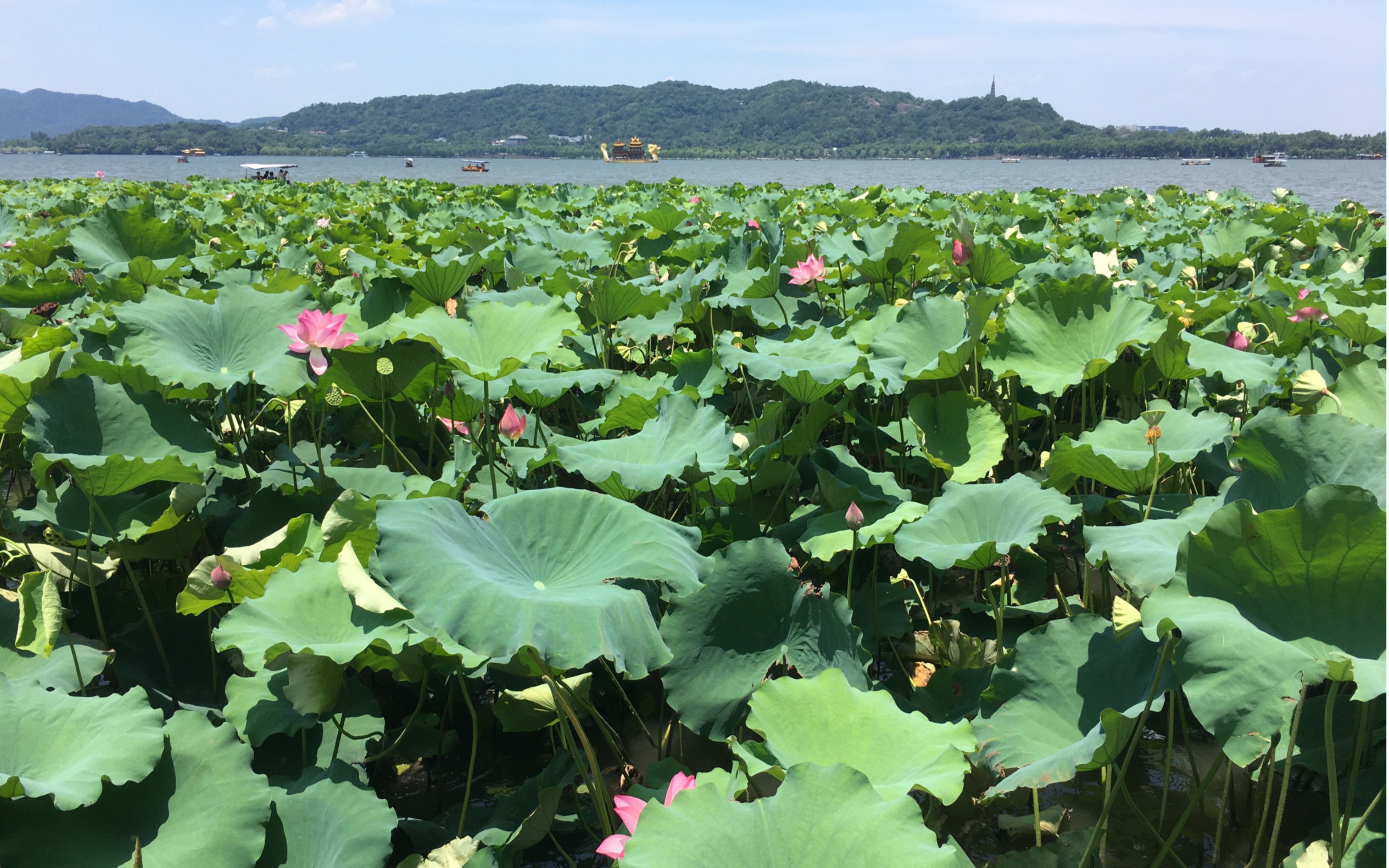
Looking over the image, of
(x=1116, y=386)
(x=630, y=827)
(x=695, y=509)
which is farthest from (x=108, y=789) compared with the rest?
(x=1116, y=386)

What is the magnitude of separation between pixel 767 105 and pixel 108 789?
394 ft

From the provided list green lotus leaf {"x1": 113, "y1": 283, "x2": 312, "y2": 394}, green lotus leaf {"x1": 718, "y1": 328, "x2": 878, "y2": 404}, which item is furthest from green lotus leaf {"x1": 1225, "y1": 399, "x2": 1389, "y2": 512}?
green lotus leaf {"x1": 113, "y1": 283, "x2": 312, "y2": 394}

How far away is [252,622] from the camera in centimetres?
129

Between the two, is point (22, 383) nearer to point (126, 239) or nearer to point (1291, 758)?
point (126, 239)

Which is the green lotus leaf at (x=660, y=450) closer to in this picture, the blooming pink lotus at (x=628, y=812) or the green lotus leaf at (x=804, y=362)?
the green lotus leaf at (x=804, y=362)

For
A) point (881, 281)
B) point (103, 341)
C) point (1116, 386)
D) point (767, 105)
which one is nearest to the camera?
point (103, 341)

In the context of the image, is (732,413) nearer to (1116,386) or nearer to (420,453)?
(420,453)

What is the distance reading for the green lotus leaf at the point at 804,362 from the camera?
69.5 inches

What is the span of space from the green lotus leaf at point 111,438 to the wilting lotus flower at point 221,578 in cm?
31

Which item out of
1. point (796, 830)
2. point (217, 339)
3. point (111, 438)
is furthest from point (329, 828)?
point (217, 339)

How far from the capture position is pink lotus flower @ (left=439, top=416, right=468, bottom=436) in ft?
7.29

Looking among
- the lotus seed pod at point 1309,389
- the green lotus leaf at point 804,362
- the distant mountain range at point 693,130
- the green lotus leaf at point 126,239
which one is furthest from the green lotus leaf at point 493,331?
the distant mountain range at point 693,130

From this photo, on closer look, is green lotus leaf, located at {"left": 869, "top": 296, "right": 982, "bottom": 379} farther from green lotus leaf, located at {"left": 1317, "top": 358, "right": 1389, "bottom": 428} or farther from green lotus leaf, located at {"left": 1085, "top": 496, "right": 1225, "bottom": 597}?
green lotus leaf, located at {"left": 1085, "top": 496, "right": 1225, "bottom": 597}

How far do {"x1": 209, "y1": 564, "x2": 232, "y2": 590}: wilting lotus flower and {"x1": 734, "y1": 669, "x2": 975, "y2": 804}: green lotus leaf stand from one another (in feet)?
2.82
